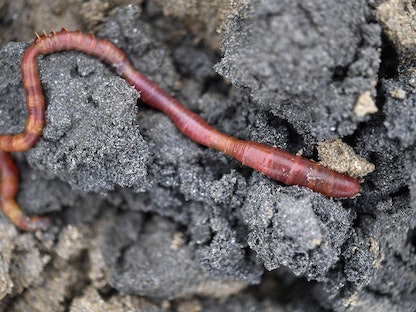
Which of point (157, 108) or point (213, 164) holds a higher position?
point (157, 108)

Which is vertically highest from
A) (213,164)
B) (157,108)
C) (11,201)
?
(157,108)

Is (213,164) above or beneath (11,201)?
above

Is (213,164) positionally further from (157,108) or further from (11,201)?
(11,201)

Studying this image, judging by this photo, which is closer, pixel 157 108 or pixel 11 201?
pixel 157 108

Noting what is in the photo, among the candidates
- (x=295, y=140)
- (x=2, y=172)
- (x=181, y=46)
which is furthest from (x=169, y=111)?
(x=2, y=172)

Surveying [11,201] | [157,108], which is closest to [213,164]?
[157,108]

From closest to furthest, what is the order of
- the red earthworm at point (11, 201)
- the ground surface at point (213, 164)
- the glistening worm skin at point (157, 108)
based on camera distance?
1. the ground surface at point (213, 164)
2. the glistening worm skin at point (157, 108)
3. the red earthworm at point (11, 201)
